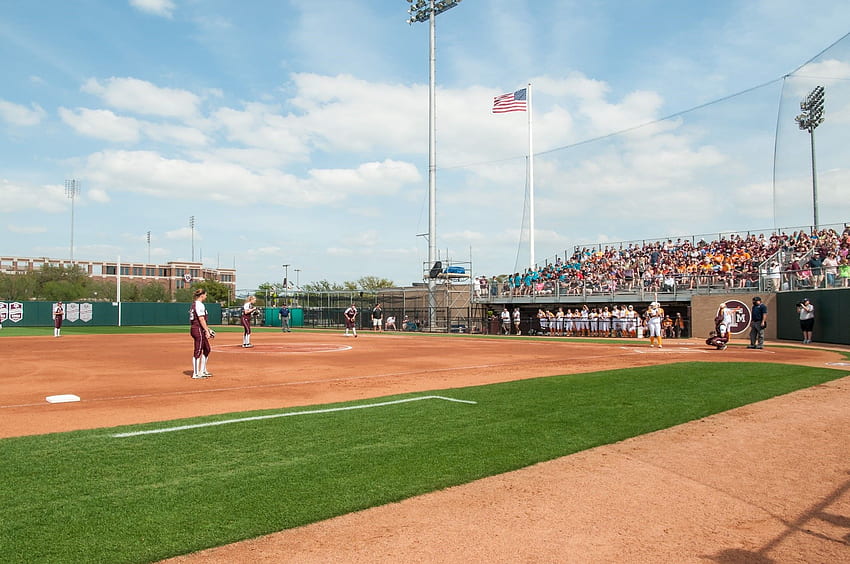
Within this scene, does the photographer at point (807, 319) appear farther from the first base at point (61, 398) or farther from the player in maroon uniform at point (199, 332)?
the first base at point (61, 398)

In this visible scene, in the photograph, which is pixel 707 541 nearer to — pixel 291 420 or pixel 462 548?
pixel 462 548

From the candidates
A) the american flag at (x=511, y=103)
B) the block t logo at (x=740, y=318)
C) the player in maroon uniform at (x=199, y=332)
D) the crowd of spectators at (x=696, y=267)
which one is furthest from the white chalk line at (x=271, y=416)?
the american flag at (x=511, y=103)

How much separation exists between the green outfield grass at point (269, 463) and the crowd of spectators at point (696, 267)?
21.7m

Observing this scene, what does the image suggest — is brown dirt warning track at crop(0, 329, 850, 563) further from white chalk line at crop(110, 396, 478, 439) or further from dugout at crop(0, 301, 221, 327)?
dugout at crop(0, 301, 221, 327)

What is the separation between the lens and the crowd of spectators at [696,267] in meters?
28.8

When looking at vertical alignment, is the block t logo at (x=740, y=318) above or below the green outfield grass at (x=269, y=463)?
above

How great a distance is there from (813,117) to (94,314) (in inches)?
2198

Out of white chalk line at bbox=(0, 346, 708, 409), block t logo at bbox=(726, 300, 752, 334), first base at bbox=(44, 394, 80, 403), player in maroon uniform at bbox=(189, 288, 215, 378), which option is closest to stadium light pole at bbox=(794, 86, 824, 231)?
block t logo at bbox=(726, 300, 752, 334)

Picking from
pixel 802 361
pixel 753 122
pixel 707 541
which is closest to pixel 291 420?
pixel 707 541

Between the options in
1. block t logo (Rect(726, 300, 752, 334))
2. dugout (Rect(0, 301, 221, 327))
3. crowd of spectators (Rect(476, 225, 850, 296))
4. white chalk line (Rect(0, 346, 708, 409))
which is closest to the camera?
white chalk line (Rect(0, 346, 708, 409))

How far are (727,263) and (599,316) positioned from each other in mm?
7810

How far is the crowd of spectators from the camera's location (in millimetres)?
28750

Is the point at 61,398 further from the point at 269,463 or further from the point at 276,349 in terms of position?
the point at 276,349

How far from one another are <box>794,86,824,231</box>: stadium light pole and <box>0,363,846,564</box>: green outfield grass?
22.9 metres
